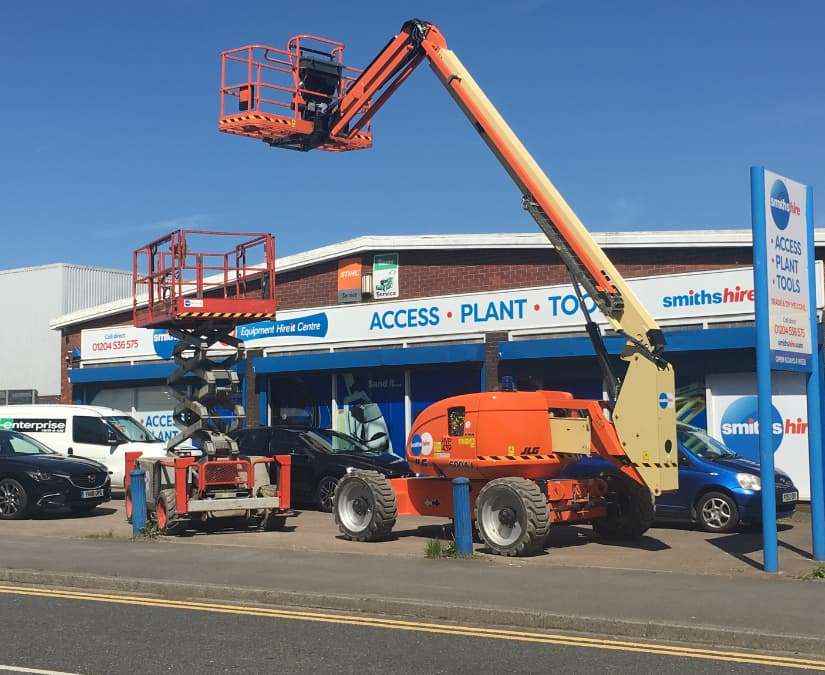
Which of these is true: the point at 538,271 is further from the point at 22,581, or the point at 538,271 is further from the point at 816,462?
the point at 22,581

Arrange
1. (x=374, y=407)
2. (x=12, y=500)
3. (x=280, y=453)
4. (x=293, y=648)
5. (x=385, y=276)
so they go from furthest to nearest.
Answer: (x=385, y=276)
(x=374, y=407)
(x=280, y=453)
(x=12, y=500)
(x=293, y=648)

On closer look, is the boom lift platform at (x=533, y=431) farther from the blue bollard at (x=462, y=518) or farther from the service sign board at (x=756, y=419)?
the service sign board at (x=756, y=419)

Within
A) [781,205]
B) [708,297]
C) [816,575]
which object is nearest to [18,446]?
[708,297]

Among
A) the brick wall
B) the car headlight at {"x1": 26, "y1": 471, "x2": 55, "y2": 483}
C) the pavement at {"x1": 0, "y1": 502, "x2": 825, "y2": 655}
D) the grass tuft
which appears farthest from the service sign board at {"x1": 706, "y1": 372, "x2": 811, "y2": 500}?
the car headlight at {"x1": 26, "y1": 471, "x2": 55, "y2": 483}

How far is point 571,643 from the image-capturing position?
806cm

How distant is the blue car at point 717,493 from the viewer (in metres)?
14.9

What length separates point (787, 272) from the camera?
11734 mm

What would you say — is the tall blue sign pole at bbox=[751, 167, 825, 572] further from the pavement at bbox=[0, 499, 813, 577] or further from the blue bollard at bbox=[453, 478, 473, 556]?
the blue bollard at bbox=[453, 478, 473, 556]

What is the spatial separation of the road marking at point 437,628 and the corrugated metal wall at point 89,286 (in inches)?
1466

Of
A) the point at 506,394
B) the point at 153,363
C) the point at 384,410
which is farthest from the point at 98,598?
the point at 153,363

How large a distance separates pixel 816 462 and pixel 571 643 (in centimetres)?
502

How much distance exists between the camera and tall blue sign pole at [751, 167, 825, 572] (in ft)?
36.4

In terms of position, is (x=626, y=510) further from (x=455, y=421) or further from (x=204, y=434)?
(x=204, y=434)

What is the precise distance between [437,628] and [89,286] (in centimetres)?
4174
